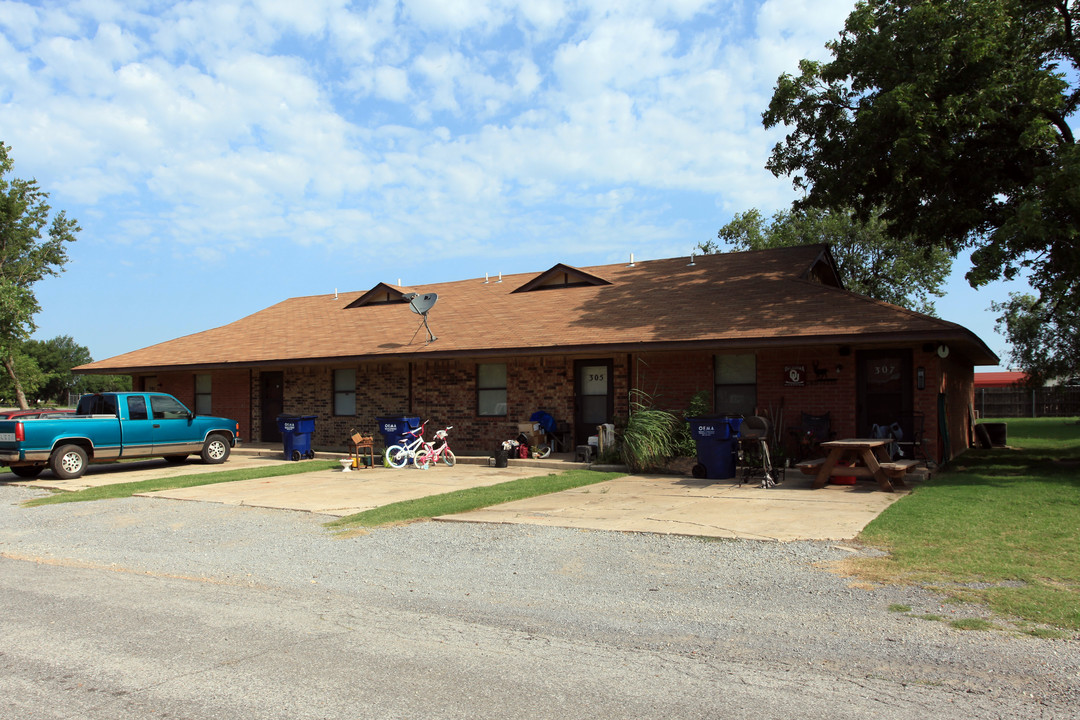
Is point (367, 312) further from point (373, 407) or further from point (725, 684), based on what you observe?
point (725, 684)

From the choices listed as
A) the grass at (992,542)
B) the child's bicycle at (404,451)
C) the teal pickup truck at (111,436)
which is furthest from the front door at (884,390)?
the teal pickup truck at (111,436)

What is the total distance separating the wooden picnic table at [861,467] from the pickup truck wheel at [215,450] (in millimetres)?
13103

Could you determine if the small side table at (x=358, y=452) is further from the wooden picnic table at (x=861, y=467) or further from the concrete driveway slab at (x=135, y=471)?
the wooden picnic table at (x=861, y=467)

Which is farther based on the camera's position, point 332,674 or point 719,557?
point 719,557

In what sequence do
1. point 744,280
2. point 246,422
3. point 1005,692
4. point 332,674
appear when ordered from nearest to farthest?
point 1005,692 < point 332,674 < point 744,280 < point 246,422

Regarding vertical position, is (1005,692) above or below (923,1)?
below

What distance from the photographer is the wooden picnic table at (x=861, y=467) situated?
1180 cm

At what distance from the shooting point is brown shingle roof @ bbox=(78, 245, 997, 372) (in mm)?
14742

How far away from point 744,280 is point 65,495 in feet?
48.4

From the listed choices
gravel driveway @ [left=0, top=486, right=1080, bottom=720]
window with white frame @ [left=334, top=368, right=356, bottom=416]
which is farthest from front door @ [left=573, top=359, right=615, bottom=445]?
gravel driveway @ [left=0, top=486, right=1080, bottom=720]

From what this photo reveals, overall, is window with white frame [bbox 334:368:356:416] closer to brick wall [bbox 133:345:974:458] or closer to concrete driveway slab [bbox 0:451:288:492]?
brick wall [bbox 133:345:974:458]

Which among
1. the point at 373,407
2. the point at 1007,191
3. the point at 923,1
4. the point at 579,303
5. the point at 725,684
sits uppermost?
the point at 923,1

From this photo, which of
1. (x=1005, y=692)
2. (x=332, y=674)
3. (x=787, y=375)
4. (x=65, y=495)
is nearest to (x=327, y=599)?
(x=332, y=674)

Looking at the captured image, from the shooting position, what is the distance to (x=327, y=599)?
21.2ft
